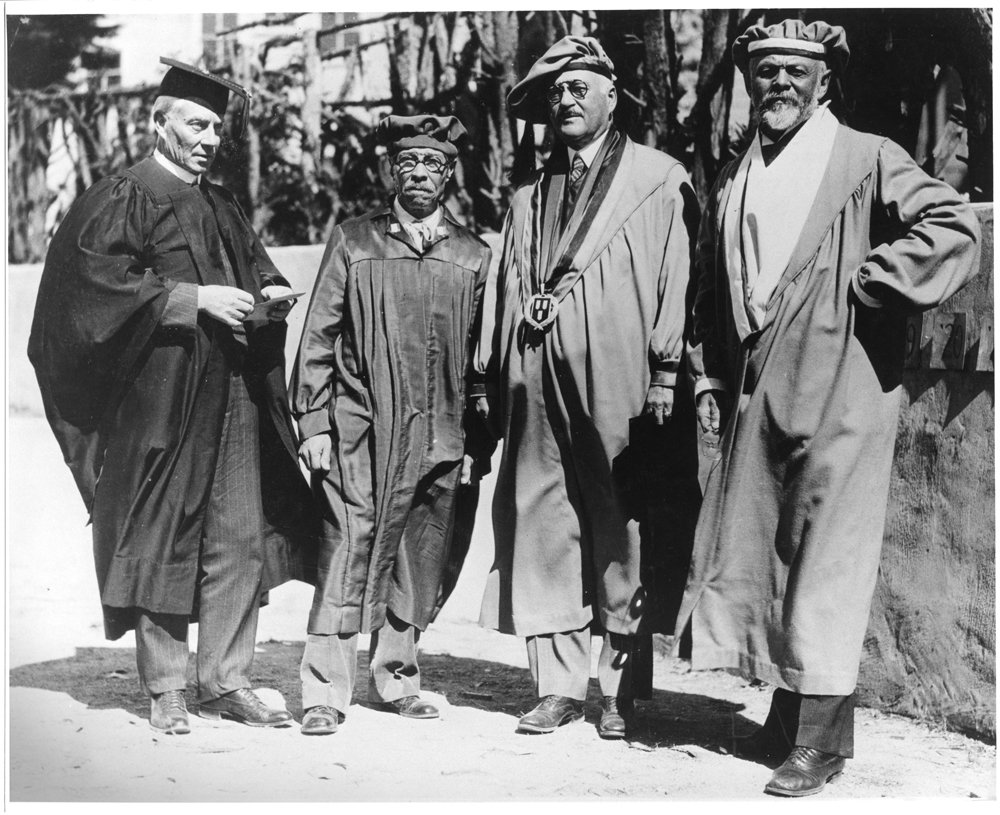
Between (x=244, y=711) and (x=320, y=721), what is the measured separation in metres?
0.31

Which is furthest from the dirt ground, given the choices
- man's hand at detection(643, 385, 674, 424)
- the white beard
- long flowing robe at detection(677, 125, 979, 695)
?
the white beard

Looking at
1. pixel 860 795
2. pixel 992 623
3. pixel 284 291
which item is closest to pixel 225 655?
pixel 284 291

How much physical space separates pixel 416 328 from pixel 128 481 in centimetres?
117

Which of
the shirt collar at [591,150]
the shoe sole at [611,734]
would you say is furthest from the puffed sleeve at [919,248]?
the shoe sole at [611,734]

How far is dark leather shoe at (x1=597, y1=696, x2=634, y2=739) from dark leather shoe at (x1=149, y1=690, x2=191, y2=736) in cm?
148

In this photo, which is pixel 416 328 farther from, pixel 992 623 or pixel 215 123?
pixel 992 623

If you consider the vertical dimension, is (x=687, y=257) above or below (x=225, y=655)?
above

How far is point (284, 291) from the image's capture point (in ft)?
16.9

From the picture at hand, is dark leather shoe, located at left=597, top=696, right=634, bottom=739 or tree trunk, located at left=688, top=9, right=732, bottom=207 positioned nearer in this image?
dark leather shoe, located at left=597, top=696, right=634, bottom=739

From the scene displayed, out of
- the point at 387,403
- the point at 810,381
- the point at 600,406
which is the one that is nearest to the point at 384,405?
the point at 387,403

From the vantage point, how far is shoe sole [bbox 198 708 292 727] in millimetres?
4949

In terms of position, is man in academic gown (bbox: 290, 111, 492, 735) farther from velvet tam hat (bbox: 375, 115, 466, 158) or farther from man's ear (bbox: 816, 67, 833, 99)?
man's ear (bbox: 816, 67, 833, 99)

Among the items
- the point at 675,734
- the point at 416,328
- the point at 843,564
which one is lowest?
the point at 675,734

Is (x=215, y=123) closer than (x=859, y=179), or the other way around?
(x=859, y=179)
